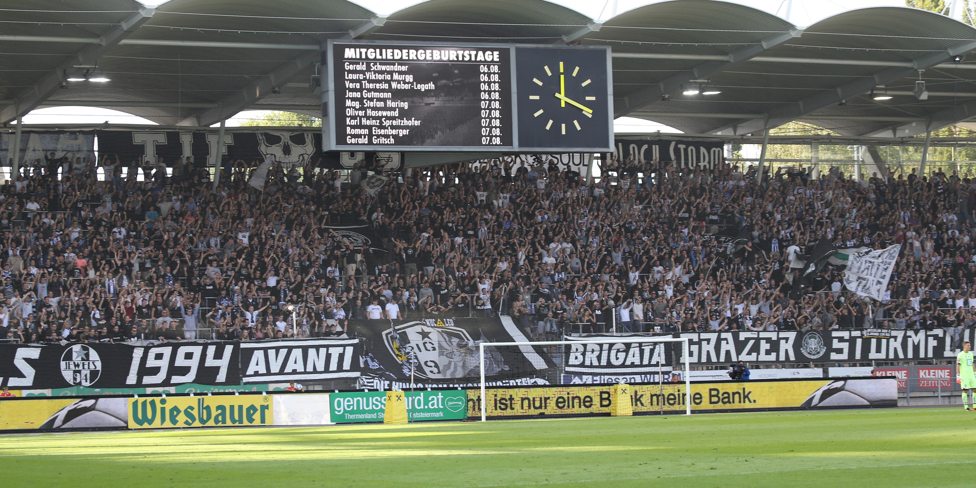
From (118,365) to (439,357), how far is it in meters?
7.54

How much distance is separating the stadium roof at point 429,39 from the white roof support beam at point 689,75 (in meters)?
0.04

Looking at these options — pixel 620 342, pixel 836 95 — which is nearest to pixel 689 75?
pixel 836 95

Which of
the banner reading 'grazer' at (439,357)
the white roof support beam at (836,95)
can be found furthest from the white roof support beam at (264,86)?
the white roof support beam at (836,95)

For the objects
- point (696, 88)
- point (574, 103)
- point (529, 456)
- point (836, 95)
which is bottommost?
point (529, 456)

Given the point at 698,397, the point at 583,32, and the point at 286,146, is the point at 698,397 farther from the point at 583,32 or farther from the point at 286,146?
the point at 286,146

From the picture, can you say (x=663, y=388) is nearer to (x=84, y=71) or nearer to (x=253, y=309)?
(x=253, y=309)

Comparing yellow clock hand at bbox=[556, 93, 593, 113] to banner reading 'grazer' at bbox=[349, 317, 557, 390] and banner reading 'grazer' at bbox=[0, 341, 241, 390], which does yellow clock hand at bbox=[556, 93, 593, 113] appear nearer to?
banner reading 'grazer' at bbox=[349, 317, 557, 390]

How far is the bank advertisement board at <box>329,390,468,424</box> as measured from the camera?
2203 centimetres

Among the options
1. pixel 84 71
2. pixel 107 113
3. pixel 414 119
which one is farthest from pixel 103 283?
pixel 107 113

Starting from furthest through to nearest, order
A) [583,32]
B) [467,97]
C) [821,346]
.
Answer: [821,346] → [583,32] → [467,97]

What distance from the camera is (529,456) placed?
Answer: 12.3m

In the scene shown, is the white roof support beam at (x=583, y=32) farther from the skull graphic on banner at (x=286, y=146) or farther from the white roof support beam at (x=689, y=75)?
the skull graphic on banner at (x=286, y=146)

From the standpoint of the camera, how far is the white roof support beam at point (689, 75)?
28594 mm

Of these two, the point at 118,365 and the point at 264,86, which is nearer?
the point at 118,365
